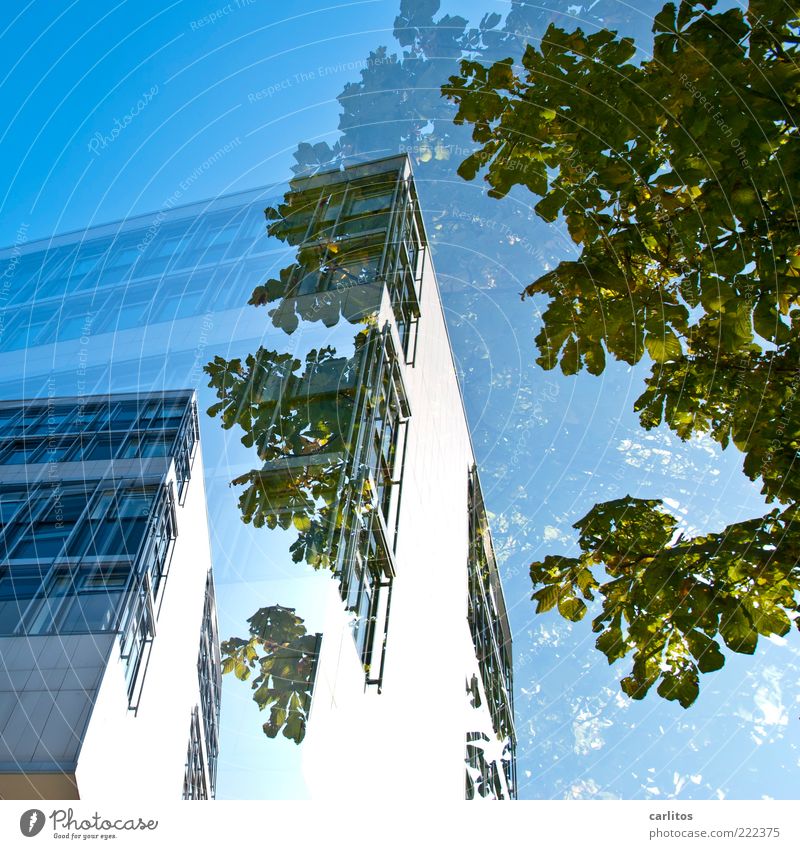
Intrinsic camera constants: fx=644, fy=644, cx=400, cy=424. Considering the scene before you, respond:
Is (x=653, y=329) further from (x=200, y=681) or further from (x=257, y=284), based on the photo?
(x=200, y=681)

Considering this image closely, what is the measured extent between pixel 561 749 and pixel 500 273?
306cm

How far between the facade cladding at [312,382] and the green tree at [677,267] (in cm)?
97

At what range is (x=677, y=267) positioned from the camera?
7.63 ft

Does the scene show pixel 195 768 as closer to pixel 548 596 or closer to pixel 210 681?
pixel 210 681

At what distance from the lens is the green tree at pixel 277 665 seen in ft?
6.85

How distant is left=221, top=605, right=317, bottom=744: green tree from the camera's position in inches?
82.2

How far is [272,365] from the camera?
9.61ft

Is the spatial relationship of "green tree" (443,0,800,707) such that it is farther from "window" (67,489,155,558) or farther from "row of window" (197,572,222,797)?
"window" (67,489,155,558)

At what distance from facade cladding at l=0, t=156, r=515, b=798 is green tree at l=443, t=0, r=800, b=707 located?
3.20 ft

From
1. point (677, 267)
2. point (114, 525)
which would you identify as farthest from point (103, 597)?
point (677, 267)

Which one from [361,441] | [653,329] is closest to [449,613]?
[361,441]

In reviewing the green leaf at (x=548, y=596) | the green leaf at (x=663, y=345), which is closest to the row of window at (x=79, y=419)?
the green leaf at (x=548, y=596)

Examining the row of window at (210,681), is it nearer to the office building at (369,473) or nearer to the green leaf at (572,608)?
the office building at (369,473)

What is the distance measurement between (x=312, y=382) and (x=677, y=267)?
65.5 inches
